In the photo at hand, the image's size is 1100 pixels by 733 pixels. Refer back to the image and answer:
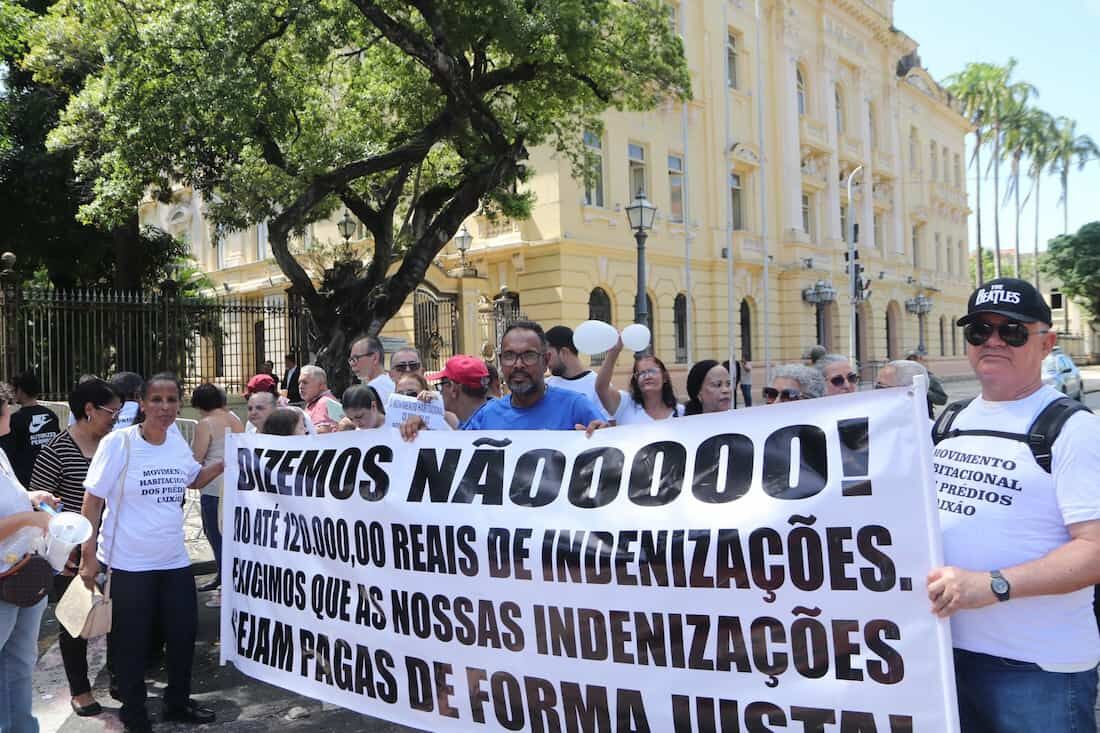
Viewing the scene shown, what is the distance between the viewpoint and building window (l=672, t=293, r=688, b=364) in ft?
82.6

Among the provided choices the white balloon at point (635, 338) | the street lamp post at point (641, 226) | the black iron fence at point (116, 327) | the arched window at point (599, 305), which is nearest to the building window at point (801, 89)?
the arched window at point (599, 305)

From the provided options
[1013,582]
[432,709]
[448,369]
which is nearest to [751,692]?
[1013,582]

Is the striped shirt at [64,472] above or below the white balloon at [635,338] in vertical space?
below

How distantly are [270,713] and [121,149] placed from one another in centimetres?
982

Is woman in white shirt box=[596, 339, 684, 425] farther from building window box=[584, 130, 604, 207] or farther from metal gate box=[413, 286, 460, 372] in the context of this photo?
building window box=[584, 130, 604, 207]

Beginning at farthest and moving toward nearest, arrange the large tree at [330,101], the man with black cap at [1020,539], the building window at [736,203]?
the building window at [736,203]
the large tree at [330,101]
the man with black cap at [1020,539]

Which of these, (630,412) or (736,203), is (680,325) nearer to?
(736,203)

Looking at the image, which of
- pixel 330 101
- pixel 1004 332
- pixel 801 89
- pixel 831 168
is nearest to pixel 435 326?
pixel 330 101

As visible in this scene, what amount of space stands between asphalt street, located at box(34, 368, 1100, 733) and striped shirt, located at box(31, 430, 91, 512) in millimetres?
1103

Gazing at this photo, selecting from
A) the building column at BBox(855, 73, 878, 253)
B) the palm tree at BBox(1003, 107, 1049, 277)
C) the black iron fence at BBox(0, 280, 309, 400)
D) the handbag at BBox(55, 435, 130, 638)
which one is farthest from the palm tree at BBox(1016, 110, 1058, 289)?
the handbag at BBox(55, 435, 130, 638)

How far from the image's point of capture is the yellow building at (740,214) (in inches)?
870

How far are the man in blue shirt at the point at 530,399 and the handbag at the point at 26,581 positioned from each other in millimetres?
1424

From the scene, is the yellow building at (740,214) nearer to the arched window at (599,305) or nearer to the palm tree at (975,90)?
the arched window at (599,305)

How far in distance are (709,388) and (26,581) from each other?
3.58 metres
